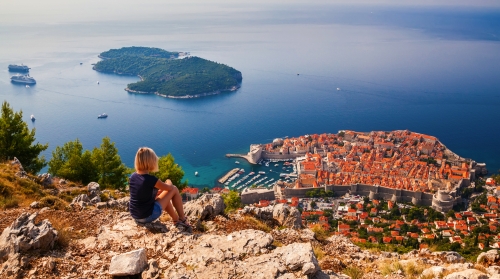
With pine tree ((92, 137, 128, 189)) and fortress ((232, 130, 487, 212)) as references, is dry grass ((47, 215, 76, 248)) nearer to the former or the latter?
pine tree ((92, 137, 128, 189))

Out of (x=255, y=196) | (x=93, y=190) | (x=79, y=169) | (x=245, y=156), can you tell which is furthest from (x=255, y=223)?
(x=245, y=156)

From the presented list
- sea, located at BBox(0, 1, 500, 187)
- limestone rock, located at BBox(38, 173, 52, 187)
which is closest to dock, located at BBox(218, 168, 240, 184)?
sea, located at BBox(0, 1, 500, 187)

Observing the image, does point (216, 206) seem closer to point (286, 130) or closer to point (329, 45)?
point (286, 130)

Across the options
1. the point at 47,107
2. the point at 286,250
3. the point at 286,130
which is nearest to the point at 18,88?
the point at 47,107

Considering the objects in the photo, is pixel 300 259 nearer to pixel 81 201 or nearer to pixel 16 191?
pixel 81 201

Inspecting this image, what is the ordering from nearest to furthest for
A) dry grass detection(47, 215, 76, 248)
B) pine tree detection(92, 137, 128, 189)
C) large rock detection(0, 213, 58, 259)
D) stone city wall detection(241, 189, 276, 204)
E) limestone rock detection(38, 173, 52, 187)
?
large rock detection(0, 213, 58, 259)
dry grass detection(47, 215, 76, 248)
limestone rock detection(38, 173, 52, 187)
pine tree detection(92, 137, 128, 189)
stone city wall detection(241, 189, 276, 204)

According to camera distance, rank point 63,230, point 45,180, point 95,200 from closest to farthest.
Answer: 1. point 63,230
2. point 95,200
3. point 45,180
